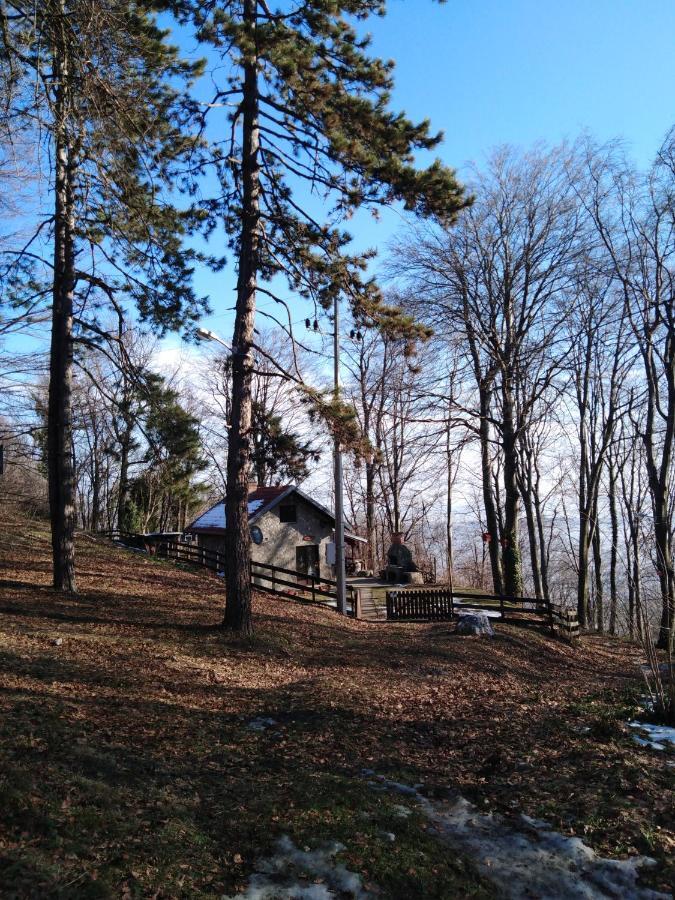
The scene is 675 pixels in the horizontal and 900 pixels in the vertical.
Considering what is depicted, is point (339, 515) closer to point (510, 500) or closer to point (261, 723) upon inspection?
point (510, 500)

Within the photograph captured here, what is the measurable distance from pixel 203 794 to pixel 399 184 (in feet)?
29.6

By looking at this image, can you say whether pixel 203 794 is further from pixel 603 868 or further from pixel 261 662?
pixel 261 662

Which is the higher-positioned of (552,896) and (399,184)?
(399,184)

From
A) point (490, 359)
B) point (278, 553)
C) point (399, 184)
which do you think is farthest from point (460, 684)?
point (278, 553)

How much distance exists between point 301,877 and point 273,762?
1780mm

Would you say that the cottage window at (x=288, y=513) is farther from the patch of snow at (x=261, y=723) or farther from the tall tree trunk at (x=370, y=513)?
the patch of snow at (x=261, y=723)

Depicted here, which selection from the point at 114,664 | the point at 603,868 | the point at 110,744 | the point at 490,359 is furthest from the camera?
the point at 490,359

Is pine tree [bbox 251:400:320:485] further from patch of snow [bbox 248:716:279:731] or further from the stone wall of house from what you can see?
the stone wall of house

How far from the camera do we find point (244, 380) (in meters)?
10.4

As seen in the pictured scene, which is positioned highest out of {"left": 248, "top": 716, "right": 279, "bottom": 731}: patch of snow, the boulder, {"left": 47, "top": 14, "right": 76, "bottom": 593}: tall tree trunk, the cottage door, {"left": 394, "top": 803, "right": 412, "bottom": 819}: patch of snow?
{"left": 47, "top": 14, "right": 76, "bottom": 593}: tall tree trunk

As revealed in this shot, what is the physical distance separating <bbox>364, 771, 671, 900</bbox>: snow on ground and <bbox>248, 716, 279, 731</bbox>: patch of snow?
2.18 metres

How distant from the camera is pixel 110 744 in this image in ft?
16.4

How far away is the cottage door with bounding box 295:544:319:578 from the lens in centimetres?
2572

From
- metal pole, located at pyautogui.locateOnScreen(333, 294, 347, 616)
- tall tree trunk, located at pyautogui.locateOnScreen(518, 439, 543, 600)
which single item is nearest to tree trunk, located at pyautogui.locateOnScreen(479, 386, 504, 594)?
tall tree trunk, located at pyautogui.locateOnScreen(518, 439, 543, 600)
